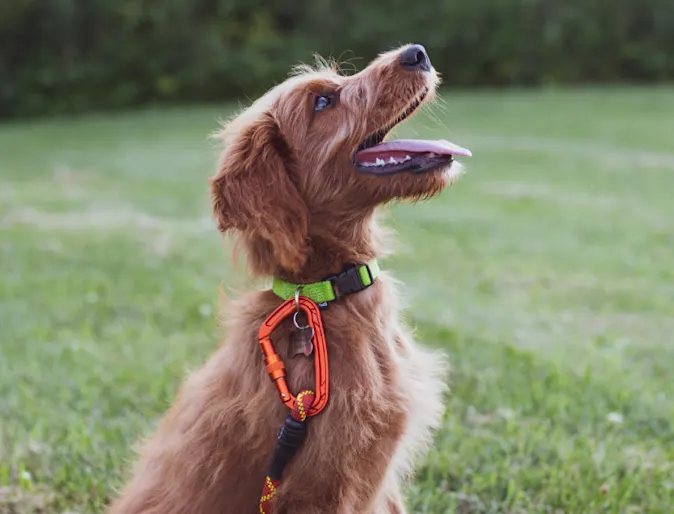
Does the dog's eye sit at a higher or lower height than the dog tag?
higher

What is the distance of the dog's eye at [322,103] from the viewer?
10.4ft

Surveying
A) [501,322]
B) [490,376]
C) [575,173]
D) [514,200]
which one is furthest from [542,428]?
[575,173]

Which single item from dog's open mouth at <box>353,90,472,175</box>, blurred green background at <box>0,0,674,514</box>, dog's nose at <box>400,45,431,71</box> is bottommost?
blurred green background at <box>0,0,674,514</box>

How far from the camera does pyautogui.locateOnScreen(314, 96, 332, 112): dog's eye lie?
3.16 m

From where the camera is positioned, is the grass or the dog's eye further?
the grass

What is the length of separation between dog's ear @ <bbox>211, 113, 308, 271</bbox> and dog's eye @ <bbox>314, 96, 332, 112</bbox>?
0.23m

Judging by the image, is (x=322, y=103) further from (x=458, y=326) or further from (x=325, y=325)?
(x=458, y=326)

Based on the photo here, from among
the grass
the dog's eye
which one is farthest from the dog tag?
the dog's eye

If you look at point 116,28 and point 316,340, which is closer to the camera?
point 316,340

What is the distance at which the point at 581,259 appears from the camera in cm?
802

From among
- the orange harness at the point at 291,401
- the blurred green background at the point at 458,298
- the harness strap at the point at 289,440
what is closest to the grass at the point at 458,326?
the blurred green background at the point at 458,298

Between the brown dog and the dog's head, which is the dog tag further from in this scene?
the dog's head

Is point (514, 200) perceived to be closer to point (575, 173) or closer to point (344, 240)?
point (575, 173)

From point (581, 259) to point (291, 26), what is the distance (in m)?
20.5
